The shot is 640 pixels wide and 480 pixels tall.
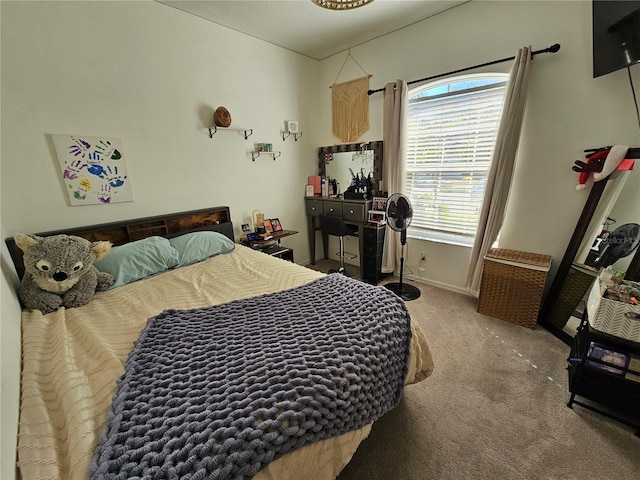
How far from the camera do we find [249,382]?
93cm

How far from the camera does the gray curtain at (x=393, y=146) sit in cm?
279

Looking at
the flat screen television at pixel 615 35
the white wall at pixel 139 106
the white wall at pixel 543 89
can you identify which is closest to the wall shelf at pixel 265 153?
the white wall at pixel 139 106

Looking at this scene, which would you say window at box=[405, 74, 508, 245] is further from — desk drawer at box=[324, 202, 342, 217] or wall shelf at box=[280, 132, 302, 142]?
wall shelf at box=[280, 132, 302, 142]

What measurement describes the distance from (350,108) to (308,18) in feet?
3.41

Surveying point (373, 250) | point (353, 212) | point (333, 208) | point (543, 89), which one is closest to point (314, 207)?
point (333, 208)

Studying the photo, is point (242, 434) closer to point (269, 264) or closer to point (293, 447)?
point (293, 447)

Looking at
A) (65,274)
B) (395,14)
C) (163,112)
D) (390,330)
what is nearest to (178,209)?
(163,112)

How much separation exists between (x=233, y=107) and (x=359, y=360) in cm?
275

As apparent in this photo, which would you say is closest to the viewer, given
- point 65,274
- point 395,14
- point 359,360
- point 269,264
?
point 359,360

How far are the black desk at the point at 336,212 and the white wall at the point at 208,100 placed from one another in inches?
25.9

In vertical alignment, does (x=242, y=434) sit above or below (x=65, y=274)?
below

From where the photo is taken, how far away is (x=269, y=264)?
2.12 meters

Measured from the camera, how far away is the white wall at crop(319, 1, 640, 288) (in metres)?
1.91

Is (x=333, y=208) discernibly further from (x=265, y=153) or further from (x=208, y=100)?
(x=208, y=100)
